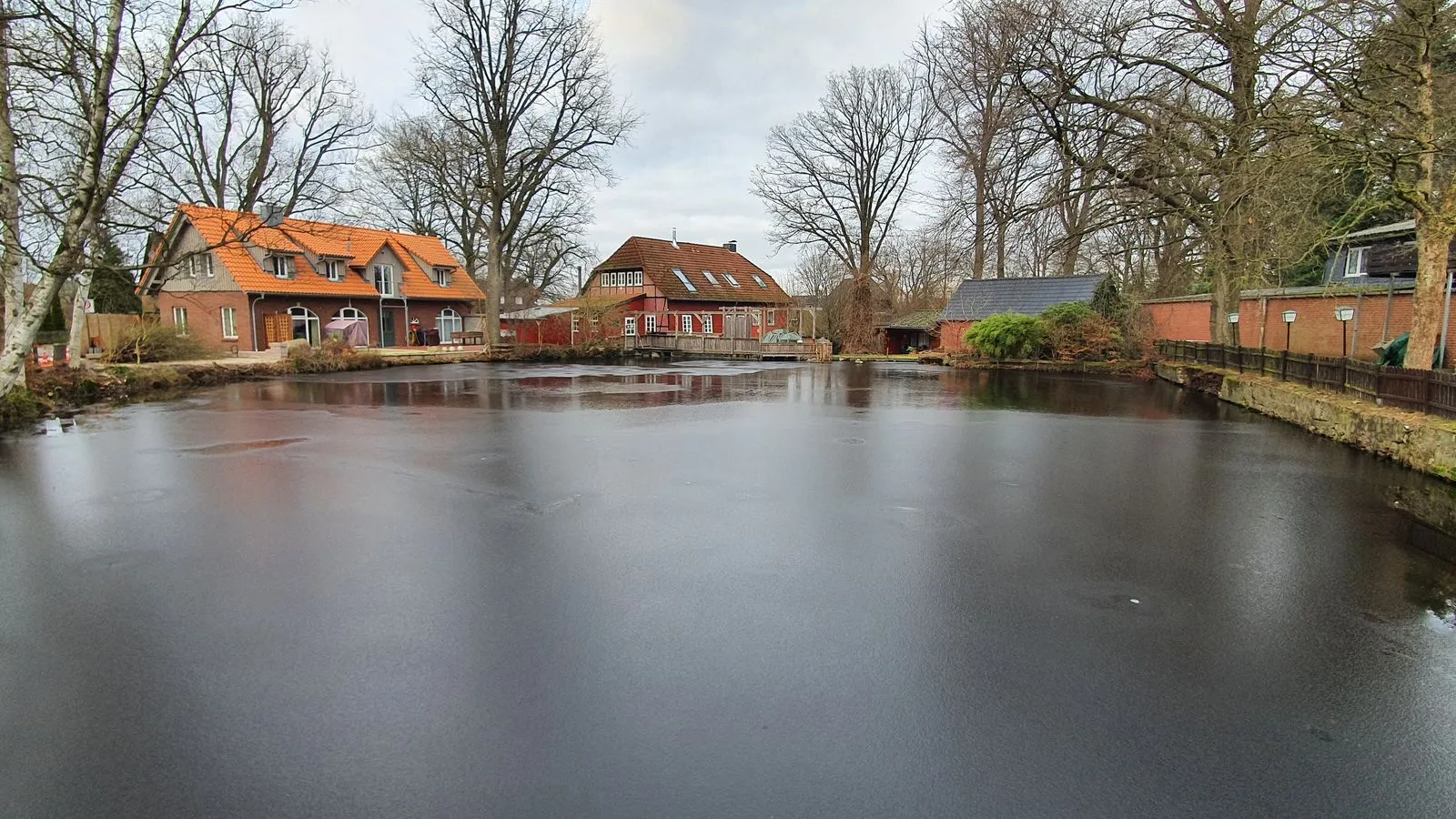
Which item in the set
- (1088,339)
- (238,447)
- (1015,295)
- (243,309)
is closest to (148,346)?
(243,309)

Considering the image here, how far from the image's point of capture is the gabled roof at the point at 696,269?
5056 centimetres

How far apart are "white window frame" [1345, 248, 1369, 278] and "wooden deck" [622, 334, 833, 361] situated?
66.9ft

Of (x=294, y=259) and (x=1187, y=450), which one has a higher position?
(x=294, y=259)

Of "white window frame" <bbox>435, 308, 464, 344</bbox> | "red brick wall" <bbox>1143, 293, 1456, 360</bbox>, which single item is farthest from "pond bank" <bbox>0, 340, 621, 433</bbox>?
"red brick wall" <bbox>1143, 293, 1456, 360</bbox>

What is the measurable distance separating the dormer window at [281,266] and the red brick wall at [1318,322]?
1419 inches

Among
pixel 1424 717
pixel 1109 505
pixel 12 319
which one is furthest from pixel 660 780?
pixel 12 319

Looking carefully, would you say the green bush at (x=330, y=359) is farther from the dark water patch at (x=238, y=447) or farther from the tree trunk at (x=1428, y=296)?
the tree trunk at (x=1428, y=296)

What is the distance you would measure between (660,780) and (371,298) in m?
38.9

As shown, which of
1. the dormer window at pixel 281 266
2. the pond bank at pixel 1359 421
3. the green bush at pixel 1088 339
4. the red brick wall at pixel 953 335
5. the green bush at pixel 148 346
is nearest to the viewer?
the pond bank at pixel 1359 421

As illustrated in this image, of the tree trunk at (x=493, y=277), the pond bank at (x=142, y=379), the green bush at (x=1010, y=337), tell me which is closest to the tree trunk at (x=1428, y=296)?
the green bush at (x=1010, y=337)

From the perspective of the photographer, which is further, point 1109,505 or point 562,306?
point 562,306

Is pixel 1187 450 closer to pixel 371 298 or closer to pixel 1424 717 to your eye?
pixel 1424 717

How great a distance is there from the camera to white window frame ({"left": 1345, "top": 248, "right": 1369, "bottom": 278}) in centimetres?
2416

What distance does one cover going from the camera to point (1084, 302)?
32.1 meters
